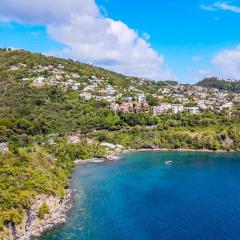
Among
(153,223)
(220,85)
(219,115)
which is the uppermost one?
(220,85)

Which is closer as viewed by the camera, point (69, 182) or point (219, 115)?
point (69, 182)

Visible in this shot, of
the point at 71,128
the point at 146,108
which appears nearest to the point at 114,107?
the point at 146,108

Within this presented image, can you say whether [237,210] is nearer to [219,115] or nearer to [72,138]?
[72,138]

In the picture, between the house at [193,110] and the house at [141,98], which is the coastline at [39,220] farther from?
the house at [141,98]

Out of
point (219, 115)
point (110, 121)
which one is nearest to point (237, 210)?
point (110, 121)

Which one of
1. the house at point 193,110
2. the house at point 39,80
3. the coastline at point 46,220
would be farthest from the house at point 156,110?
the coastline at point 46,220

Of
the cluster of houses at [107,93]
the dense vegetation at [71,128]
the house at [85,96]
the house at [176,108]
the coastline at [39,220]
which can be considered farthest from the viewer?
the house at [176,108]
